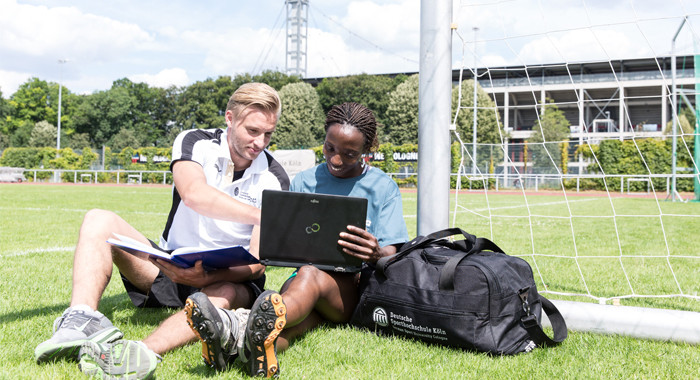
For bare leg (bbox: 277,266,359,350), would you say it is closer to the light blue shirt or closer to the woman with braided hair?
the woman with braided hair

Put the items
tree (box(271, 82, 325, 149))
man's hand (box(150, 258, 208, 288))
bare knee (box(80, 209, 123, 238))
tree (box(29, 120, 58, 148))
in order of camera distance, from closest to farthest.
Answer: man's hand (box(150, 258, 208, 288)) < bare knee (box(80, 209, 123, 238)) < tree (box(271, 82, 325, 149)) < tree (box(29, 120, 58, 148))

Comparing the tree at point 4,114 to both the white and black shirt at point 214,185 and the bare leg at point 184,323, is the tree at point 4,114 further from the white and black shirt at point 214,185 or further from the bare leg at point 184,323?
the bare leg at point 184,323

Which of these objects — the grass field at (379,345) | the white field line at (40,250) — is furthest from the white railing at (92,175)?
the grass field at (379,345)

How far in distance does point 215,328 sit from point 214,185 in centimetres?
102

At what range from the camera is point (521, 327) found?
2.38 m

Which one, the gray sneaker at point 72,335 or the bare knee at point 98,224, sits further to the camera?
the bare knee at point 98,224

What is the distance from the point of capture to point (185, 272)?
2316 mm

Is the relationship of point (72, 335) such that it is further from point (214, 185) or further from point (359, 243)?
point (359, 243)

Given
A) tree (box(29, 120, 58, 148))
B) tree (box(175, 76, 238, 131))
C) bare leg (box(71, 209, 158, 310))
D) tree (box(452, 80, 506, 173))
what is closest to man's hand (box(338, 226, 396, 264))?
bare leg (box(71, 209, 158, 310))

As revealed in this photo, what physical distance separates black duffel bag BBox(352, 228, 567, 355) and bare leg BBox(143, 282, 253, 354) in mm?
593

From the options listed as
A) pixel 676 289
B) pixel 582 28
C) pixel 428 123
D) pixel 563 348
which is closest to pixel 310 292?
pixel 563 348

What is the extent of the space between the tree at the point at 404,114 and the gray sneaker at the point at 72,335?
1619 inches

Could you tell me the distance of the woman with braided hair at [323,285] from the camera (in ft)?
6.28

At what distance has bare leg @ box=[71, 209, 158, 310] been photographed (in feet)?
7.32
